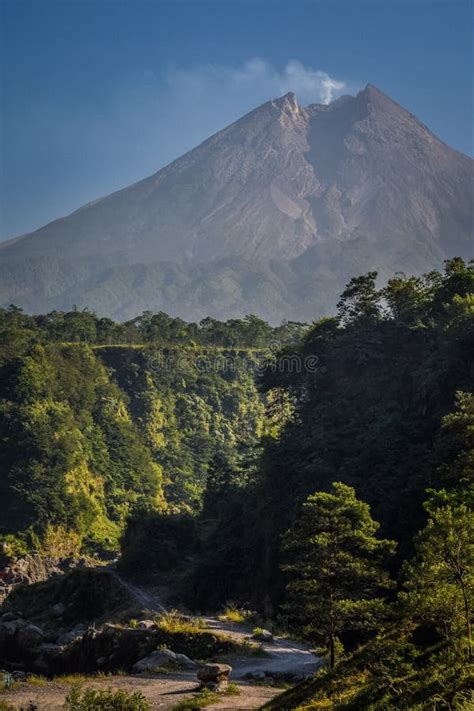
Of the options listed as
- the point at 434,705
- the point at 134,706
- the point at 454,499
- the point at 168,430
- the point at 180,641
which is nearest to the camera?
the point at 434,705

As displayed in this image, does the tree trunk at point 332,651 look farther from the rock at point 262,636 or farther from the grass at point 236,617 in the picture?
the grass at point 236,617

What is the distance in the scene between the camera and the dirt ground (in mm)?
16891

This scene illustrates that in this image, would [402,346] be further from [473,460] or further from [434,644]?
[434,644]

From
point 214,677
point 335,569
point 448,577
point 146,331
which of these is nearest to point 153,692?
point 214,677

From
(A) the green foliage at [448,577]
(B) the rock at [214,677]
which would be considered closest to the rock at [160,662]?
(B) the rock at [214,677]

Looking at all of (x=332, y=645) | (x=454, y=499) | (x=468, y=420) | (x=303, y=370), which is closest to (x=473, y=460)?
(x=468, y=420)

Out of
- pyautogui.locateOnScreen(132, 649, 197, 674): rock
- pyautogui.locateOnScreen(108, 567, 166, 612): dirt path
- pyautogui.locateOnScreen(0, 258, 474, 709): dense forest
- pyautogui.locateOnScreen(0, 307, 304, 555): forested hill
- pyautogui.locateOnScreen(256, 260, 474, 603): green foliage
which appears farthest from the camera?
pyautogui.locateOnScreen(0, 307, 304, 555): forested hill

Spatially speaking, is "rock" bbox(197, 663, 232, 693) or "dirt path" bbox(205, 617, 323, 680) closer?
"rock" bbox(197, 663, 232, 693)

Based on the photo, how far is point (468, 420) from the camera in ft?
83.3

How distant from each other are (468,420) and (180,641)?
1262 cm

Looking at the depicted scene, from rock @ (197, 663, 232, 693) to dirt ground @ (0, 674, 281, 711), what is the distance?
33cm

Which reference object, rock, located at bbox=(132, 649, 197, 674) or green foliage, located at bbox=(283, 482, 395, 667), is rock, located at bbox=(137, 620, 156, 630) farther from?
green foliage, located at bbox=(283, 482, 395, 667)

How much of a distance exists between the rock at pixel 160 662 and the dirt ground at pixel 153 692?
91cm

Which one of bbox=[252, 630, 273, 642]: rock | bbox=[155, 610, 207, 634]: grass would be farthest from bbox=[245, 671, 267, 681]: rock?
bbox=[252, 630, 273, 642]: rock
